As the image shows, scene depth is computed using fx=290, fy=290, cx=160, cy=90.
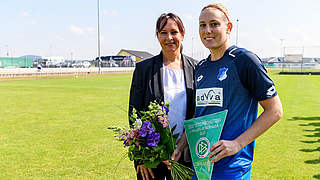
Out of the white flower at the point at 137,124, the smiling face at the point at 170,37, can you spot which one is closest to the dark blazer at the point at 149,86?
the smiling face at the point at 170,37

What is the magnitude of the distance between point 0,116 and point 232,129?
1113cm

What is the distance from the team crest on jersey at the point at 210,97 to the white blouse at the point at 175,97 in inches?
22.9

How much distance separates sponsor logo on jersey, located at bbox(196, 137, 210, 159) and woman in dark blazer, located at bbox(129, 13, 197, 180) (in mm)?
644

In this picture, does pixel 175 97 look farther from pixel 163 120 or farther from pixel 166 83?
pixel 163 120

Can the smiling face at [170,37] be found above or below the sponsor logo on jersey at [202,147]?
above

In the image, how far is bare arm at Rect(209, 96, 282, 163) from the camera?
1.79 metres

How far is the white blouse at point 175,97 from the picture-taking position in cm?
268

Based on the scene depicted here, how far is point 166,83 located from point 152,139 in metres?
0.85

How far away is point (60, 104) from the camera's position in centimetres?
1386

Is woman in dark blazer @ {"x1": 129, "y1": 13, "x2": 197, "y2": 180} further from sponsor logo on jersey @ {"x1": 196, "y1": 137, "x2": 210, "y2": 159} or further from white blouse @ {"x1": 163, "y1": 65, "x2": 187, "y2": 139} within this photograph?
sponsor logo on jersey @ {"x1": 196, "y1": 137, "x2": 210, "y2": 159}

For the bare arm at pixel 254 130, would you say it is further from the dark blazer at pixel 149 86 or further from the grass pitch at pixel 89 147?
the grass pitch at pixel 89 147

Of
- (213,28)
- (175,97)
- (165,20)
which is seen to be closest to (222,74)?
(213,28)

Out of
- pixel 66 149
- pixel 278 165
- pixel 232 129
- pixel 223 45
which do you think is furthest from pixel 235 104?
pixel 66 149

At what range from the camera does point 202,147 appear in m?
1.99
